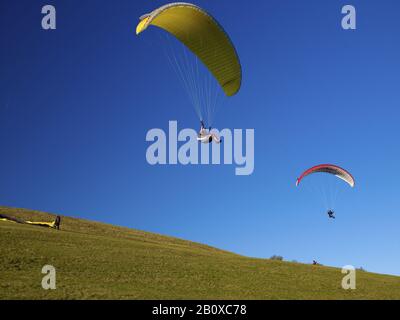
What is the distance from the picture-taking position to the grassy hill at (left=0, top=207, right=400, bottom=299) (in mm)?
20312

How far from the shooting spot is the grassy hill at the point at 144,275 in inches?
800

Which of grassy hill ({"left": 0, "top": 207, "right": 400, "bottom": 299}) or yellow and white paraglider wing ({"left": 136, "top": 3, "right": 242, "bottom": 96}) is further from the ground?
yellow and white paraglider wing ({"left": 136, "top": 3, "right": 242, "bottom": 96})

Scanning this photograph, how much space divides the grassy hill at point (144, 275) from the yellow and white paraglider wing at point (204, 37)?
36.4 feet

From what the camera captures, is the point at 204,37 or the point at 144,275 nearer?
the point at 144,275

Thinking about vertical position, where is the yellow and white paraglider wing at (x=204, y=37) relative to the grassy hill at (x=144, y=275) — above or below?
above

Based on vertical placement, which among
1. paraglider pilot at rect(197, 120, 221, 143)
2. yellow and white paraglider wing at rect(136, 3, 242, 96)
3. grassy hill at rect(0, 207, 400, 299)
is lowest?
grassy hill at rect(0, 207, 400, 299)

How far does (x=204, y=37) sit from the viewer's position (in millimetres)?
27328

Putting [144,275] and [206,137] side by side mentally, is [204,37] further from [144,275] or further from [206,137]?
[144,275]

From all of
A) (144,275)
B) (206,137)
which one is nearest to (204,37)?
(206,137)

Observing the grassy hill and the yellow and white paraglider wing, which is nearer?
Result: the grassy hill

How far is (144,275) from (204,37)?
1313 cm

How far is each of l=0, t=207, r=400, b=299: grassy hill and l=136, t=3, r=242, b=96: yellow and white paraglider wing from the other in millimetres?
11085

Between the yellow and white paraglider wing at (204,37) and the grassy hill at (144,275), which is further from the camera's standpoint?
the yellow and white paraglider wing at (204,37)
